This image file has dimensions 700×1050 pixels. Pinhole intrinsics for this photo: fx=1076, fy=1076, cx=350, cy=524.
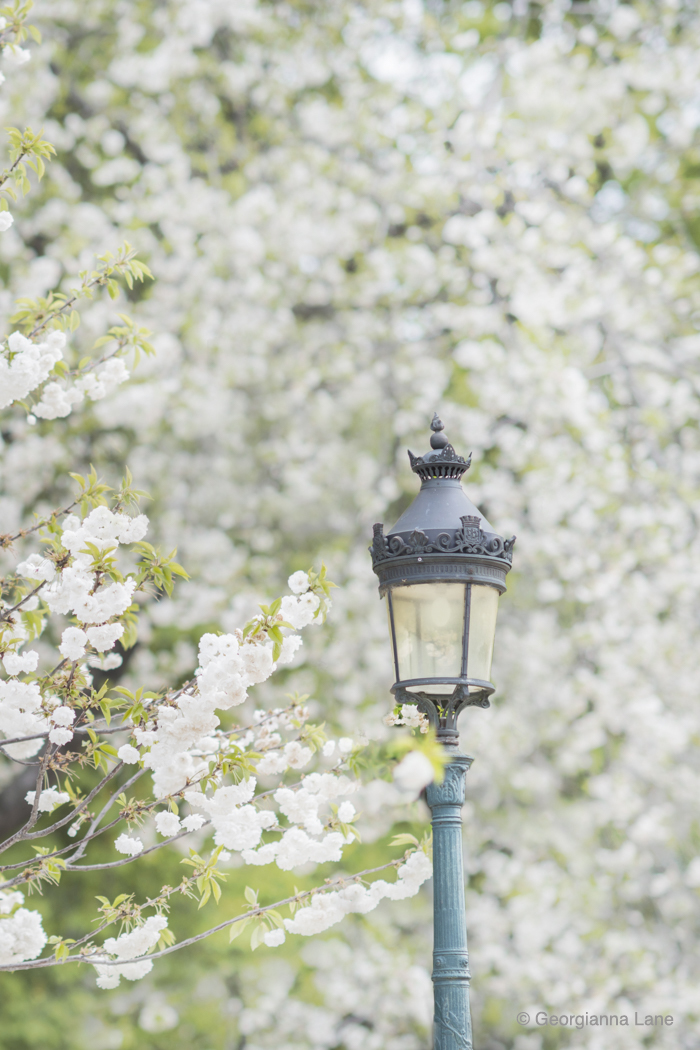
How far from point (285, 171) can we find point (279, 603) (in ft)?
22.8

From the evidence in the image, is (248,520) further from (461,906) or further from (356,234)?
(461,906)

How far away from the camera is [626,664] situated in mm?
8273

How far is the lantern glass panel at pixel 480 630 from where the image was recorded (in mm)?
3469

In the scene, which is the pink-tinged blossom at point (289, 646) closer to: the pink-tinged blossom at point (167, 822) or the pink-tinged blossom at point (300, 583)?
the pink-tinged blossom at point (300, 583)

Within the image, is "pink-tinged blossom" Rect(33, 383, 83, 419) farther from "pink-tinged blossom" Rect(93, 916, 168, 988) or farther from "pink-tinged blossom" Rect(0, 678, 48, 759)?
"pink-tinged blossom" Rect(93, 916, 168, 988)

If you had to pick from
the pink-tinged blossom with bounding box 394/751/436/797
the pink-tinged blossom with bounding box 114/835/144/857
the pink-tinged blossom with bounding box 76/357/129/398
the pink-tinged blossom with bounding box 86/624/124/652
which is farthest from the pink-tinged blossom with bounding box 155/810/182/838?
the pink-tinged blossom with bounding box 76/357/129/398

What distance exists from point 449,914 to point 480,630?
893 mm

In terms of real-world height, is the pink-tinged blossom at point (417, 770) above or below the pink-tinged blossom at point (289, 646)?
below

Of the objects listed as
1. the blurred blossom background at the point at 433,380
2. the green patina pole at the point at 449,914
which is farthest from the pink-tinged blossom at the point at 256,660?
the blurred blossom background at the point at 433,380

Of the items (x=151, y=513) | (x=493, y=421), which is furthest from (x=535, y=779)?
(x=151, y=513)

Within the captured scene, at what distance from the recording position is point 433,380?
29.7ft

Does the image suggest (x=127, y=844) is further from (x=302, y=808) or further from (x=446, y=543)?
(x=446, y=543)

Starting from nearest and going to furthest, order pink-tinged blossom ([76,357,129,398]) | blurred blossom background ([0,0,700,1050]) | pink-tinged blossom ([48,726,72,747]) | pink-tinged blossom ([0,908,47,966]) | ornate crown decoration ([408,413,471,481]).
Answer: pink-tinged blossom ([0,908,47,966]), pink-tinged blossom ([48,726,72,747]), ornate crown decoration ([408,413,471,481]), pink-tinged blossom ([76,357,129,398]), blurred blossom background ([0,0,700,1050])

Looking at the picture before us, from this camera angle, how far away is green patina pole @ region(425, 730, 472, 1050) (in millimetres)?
3248
